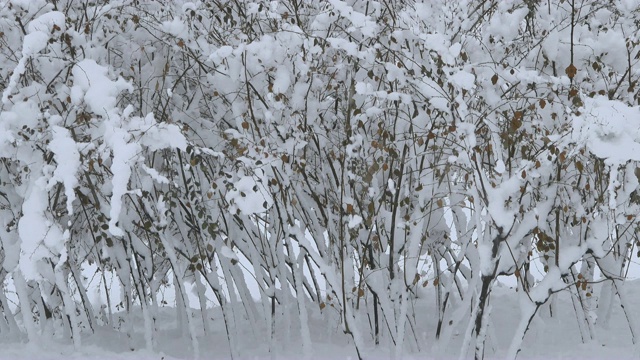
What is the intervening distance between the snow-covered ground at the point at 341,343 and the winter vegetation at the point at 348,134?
0.37ft

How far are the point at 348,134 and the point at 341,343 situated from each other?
118 inches

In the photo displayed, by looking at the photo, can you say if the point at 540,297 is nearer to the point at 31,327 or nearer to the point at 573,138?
the point at 573,138

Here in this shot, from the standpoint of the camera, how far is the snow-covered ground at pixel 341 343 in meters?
6.94

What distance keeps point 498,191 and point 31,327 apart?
4420 millimetres

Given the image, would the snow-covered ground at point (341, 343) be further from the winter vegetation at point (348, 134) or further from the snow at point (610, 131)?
the snow at point (610, 131)

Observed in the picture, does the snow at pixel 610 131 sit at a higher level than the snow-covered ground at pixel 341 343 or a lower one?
higher

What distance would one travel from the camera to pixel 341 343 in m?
7.80

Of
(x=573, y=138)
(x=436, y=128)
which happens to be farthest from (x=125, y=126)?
(x=573, y=138)

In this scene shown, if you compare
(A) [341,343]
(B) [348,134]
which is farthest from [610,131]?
(A) [341,343]

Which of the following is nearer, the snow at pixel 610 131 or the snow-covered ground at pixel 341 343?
the snow at pixel 610 131

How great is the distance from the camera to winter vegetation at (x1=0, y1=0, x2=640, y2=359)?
5.18 metres

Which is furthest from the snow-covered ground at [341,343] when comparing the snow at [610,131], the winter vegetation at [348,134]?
the snow at [610,131]

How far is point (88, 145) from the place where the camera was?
5398mm

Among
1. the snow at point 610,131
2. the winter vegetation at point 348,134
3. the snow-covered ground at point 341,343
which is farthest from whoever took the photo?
the snow-covered ground at point 341,343
